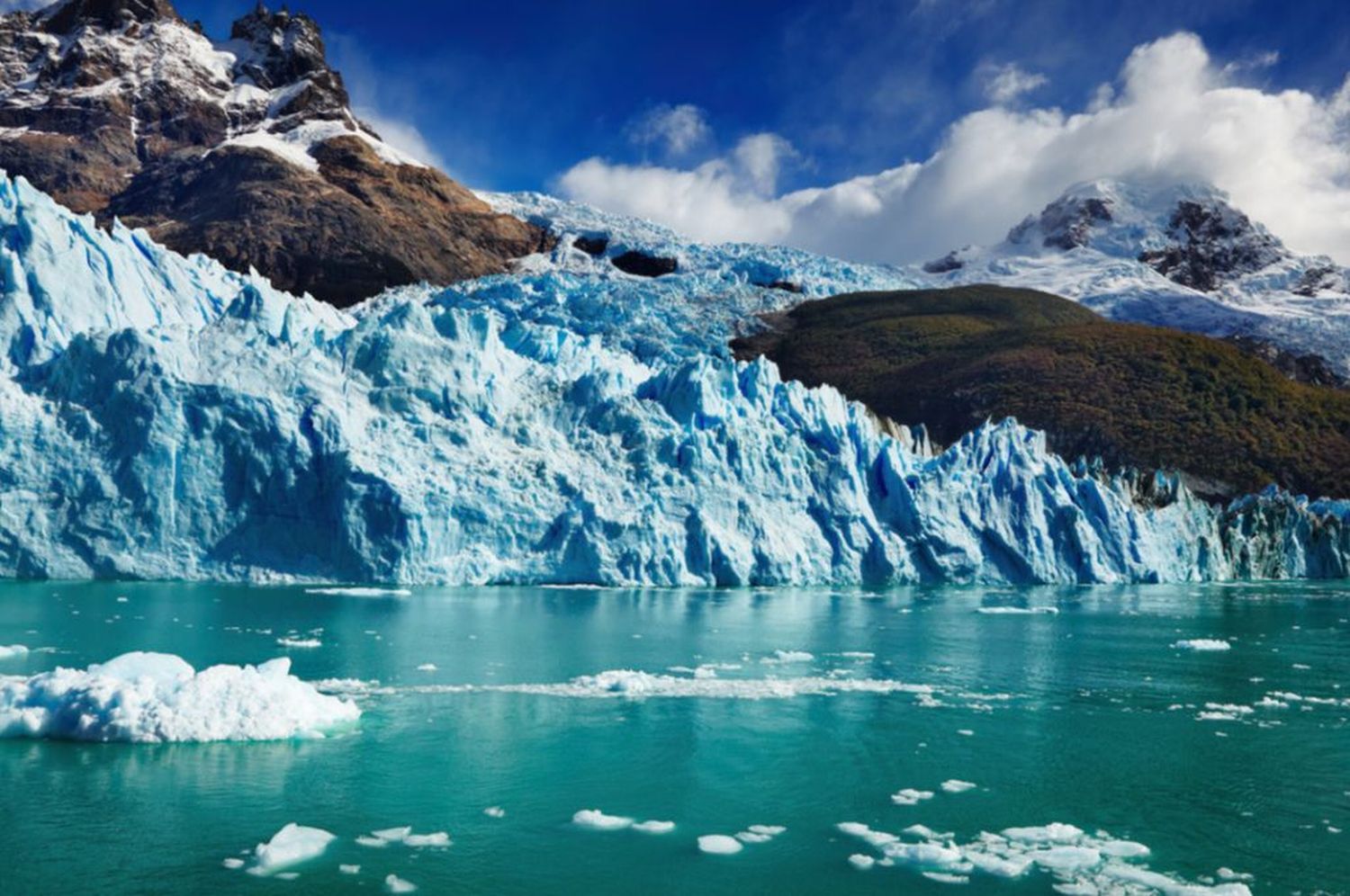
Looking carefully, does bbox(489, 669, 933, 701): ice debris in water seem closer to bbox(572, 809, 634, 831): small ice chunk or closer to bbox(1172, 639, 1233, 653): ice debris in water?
bbox(572, 809, 634, 831): small ice chunk

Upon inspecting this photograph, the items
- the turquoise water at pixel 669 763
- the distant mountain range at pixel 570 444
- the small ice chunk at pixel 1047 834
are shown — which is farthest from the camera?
the distant mountain range at pixel 570 444

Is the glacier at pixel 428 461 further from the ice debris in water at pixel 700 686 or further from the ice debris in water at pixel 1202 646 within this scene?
the ice debris in water at pixel 700 686

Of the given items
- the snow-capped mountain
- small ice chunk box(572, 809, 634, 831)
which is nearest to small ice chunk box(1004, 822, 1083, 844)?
small ice chunk box(572, 809, 634, 831)

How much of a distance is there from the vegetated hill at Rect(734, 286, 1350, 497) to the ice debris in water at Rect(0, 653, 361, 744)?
2351 inches

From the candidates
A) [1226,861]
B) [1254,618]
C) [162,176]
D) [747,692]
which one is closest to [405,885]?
[1226,861]

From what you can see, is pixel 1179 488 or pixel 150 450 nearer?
pixel 150 450

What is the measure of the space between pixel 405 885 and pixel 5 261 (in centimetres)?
2482

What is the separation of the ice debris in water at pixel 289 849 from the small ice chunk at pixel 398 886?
2.48ft

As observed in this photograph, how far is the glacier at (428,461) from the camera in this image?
24812mm

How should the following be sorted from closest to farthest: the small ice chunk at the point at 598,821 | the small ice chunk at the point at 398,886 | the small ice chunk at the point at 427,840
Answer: the small ice chunk at the point at 398,886 < the small ice chunk at the point at 427,840 < the small ice chunk at the point at 598,821

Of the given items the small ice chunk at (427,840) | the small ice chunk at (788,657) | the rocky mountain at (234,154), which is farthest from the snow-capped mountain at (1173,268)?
the small ice chunk at (427,840)

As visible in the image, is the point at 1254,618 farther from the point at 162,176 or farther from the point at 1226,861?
the point at 162,176

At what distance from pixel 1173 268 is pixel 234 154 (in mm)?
134638

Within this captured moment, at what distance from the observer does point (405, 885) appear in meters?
7.21
